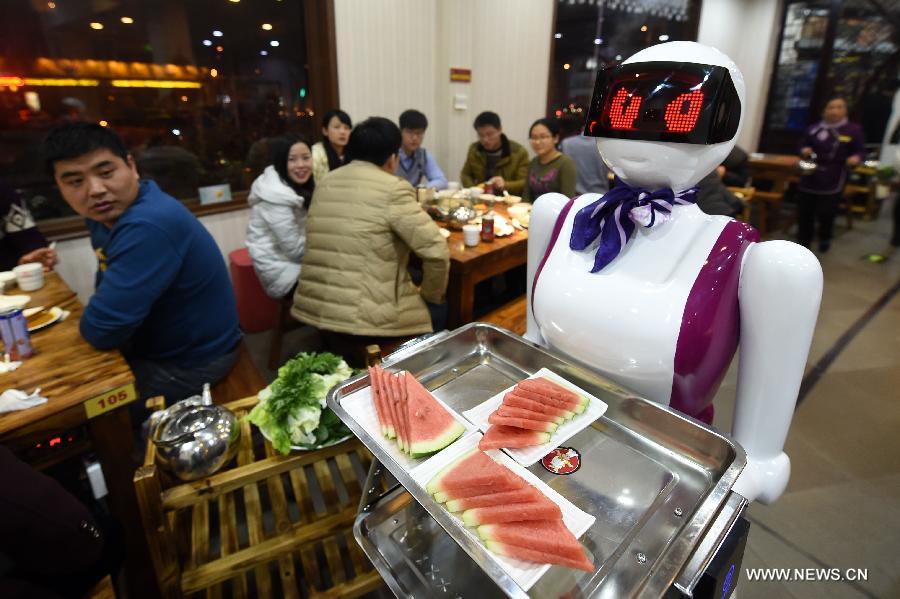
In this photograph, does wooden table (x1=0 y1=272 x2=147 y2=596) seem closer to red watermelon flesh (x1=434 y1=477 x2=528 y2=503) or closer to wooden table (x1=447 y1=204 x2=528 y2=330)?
red watermelon flesh (x1=434 y1=477 x2=528 y2=503)

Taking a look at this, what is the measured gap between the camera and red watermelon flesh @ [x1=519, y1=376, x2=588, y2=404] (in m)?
0.92

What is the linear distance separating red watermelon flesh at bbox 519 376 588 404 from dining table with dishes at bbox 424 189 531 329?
62.7 inches

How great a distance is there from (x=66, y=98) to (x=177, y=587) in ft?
10.3

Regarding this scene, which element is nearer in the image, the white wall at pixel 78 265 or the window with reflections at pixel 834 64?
the white wall at pixel 78 265

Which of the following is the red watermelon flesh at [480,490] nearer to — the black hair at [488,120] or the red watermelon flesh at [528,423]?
the red watermelon flesh at [528,423]

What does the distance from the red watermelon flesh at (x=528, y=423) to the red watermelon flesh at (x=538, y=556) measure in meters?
0.21

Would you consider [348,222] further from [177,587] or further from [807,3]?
[807,3]

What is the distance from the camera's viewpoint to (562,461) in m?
0.89

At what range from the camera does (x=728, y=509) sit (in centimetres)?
73

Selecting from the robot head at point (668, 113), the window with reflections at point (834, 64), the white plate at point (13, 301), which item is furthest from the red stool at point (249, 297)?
the window with reflections at point (834, 64)

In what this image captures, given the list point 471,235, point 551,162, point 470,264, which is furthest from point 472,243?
point 551,162

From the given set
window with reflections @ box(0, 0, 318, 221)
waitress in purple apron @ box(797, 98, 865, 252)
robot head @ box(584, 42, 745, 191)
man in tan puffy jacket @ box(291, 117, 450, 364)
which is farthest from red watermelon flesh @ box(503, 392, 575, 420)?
waitress in purple apron @ box(797, 98, 865, 252)

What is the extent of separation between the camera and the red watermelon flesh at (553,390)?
0.92m

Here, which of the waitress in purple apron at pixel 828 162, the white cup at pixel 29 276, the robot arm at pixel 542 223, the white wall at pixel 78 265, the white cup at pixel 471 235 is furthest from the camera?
the waitress in purple apron at pixel 828 162
